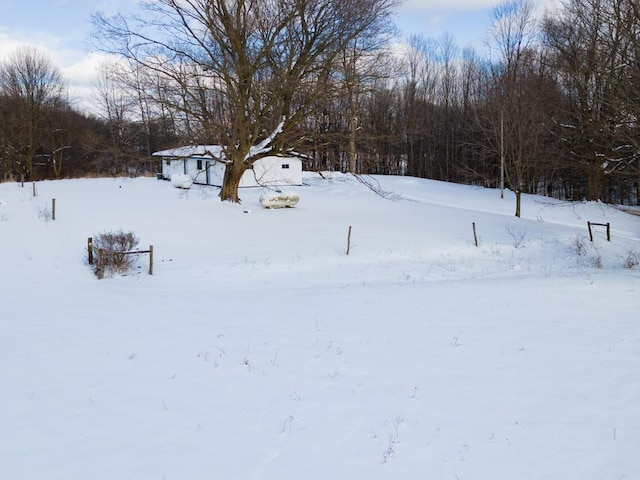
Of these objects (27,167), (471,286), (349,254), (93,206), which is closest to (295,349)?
(471,286)

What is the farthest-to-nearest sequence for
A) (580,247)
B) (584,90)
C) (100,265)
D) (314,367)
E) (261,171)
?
1. (261,171)
2. (584,90)
3. (580,247)
4. (100,265)
5. (314,367)

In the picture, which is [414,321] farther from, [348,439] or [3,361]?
[3,361]

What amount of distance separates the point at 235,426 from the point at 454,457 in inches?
91.0

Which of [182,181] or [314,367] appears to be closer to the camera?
[314,367]

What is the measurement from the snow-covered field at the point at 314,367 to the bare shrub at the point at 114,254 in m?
0.46

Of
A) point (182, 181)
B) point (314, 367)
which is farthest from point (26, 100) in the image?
point (314, 367)

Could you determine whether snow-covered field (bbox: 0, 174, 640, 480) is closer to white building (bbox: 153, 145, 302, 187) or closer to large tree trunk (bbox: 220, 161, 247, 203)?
large tree trunk (bbox: 220, 161, 247, 203)

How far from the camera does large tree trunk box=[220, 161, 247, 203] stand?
25531mm

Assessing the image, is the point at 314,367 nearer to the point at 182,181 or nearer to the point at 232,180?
the point at 232,180

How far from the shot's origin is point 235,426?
5.43 metres

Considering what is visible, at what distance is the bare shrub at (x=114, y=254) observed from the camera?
13508 millimetres

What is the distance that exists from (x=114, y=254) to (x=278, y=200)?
Answer: 13.6 metres

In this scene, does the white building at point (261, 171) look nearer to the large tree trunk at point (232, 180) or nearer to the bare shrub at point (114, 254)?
the large tree trunk at point (232, 180)

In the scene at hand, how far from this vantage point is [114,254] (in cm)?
1362
